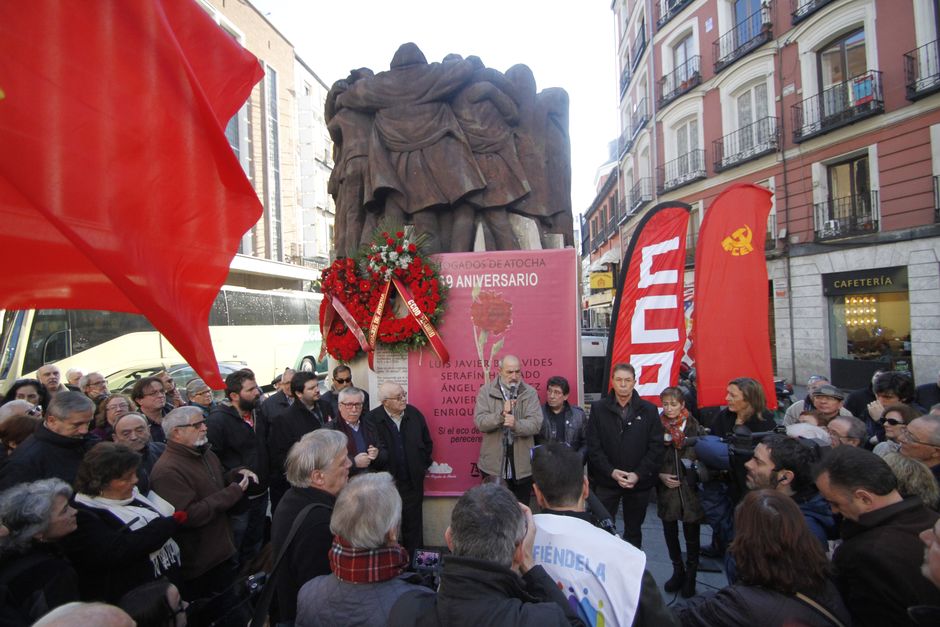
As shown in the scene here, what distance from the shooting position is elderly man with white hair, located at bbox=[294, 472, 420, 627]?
1882mm

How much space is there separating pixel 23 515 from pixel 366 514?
1.31 metres

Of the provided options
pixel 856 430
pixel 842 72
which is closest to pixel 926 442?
pixel 856 430

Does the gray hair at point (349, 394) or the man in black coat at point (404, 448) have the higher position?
the gray hair at point (349, 394)

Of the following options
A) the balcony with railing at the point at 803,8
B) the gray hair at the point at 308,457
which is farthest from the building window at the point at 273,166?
the gray hair at the point at 308,457

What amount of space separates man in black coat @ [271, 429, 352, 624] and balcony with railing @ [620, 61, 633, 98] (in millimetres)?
30723

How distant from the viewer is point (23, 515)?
212 centimetres

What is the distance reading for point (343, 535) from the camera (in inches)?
78.0

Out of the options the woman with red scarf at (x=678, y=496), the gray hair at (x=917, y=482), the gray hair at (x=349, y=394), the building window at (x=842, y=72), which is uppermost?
the building window at (x=842, y=72)

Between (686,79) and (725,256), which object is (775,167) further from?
(725,256)

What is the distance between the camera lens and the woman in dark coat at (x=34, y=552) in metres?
2.01

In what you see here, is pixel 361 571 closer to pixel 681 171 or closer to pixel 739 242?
pixel 739 242

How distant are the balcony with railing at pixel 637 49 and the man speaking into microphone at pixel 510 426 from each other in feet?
85.0

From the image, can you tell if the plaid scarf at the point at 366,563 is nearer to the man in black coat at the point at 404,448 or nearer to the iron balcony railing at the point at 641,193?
the man in black coat at the point at 404,448

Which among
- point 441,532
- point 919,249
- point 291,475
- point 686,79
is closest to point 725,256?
point 441,532
